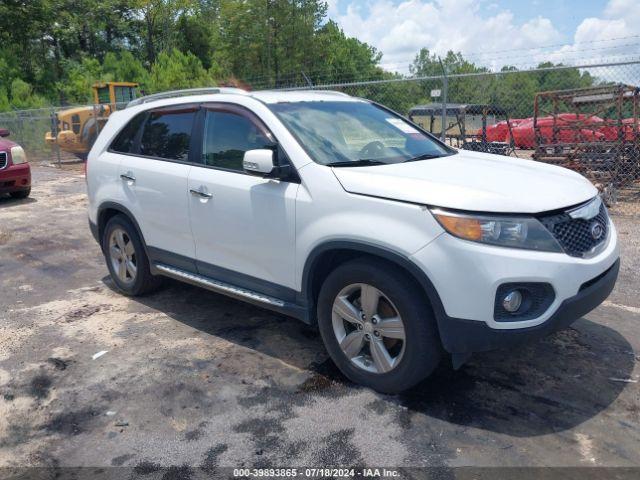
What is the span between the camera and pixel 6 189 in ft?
33.1

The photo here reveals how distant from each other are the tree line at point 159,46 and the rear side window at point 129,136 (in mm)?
23350

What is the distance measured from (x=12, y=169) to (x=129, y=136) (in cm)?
637

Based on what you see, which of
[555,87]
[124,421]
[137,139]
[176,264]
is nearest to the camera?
[124,421]

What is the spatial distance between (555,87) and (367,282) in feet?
43.7

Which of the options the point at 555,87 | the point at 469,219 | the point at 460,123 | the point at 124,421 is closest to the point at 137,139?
the point at 124,421

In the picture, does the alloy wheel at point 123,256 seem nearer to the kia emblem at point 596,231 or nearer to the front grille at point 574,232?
the front grille at point 574,232

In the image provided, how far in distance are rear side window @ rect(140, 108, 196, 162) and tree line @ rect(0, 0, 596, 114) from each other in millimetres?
23653

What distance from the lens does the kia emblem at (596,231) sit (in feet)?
10.2

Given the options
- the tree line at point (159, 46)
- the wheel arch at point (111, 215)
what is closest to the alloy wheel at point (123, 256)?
the wheel arch at point (111, 215)

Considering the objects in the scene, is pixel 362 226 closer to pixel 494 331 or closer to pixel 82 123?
pixel 494 331

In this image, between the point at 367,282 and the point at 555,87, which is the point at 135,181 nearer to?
the point at 367,282

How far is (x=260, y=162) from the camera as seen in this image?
339 cm

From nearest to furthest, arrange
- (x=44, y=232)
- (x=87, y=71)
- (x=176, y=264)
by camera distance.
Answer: (x=176, y=264), (x=44, y=232), (x=87, y=71)

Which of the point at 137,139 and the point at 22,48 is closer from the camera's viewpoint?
the point at 137,139
